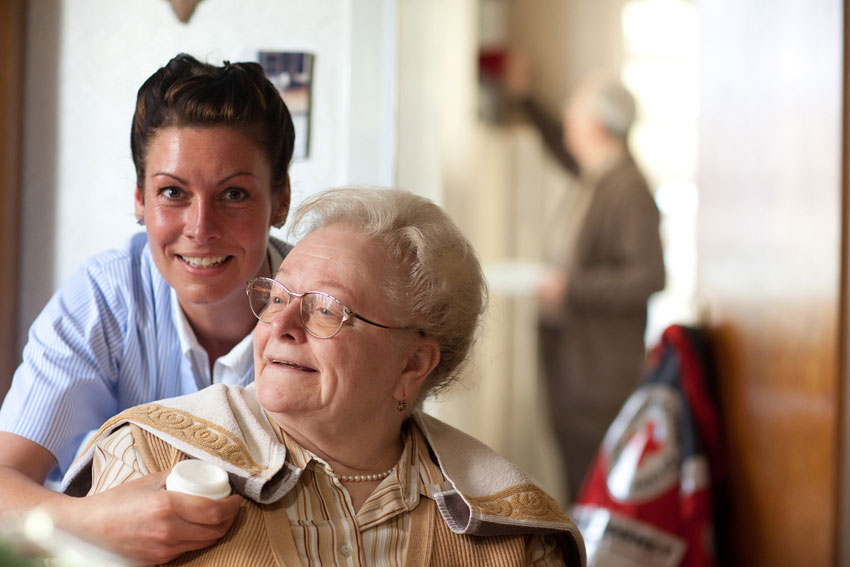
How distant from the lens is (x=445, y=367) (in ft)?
4.96

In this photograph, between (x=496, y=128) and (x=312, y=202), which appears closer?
(x=312, y=202)

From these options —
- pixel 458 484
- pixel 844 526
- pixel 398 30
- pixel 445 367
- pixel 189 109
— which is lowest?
pixel 844 526

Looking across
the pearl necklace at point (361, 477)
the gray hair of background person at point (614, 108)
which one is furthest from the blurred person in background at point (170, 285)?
the gray hair of background person at point (614, 108)

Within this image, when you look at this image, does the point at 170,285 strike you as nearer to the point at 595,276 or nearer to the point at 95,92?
the point at 95,92

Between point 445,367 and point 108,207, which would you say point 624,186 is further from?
point 108,207

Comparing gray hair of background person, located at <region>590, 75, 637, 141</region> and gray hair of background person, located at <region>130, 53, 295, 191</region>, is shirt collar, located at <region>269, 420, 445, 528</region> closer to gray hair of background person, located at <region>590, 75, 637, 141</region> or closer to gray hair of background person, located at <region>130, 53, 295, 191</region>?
gray hair of background person, located at <region>130, 53, 295, 191</region>

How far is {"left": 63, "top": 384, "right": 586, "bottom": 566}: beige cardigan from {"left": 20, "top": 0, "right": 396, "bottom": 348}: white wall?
0.99 ft

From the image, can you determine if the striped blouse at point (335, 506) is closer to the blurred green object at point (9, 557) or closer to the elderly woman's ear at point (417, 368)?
the elderly woman's ear at point (417, 368)

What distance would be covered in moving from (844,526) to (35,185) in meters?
1.89

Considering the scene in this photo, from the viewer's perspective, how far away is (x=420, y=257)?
55.7 inches

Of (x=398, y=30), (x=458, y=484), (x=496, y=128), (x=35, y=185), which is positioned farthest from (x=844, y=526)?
(x=496, y=128)

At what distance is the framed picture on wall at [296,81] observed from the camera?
58.4 inches

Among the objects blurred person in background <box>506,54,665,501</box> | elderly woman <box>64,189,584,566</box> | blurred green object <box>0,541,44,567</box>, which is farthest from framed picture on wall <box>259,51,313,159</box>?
blurred person in background <box>506,54,665,501</box>

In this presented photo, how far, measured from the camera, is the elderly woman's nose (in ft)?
4.31
